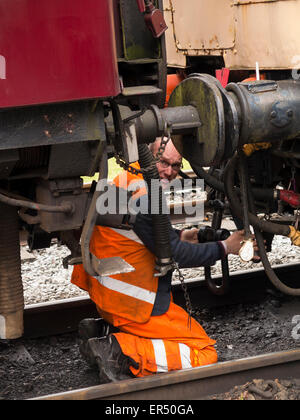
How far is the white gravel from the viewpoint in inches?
218

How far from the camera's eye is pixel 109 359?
11.9 feet

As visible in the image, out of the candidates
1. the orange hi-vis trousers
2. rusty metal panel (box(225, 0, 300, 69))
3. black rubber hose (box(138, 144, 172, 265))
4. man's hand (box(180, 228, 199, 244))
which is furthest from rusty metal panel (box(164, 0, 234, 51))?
the orange hi-vis trousers

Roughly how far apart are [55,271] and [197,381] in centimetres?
299

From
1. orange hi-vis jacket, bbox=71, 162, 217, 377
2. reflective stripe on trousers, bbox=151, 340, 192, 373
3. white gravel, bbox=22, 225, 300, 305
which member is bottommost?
white gravel, bbox=22, 225, 300, 305

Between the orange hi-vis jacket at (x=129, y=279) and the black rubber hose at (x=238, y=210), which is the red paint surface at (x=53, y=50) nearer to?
the orange hi-vis jacket at (x=129, y=279)

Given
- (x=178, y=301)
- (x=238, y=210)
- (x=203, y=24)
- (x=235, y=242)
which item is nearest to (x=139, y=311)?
(x=235, y=242)

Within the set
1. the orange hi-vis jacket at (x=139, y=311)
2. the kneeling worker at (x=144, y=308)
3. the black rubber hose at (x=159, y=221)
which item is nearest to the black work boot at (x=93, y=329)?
the kneeling worker at (x=144, y=308)

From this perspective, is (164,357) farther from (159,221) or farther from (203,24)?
(203,24)

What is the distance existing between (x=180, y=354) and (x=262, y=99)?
4.94 feet

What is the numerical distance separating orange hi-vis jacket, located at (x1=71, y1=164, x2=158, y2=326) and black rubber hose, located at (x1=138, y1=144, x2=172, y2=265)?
267 millimetres

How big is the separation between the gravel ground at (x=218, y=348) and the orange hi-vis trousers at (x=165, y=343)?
1.23ft

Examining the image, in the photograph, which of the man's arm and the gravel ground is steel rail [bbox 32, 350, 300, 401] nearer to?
the gravel ground
